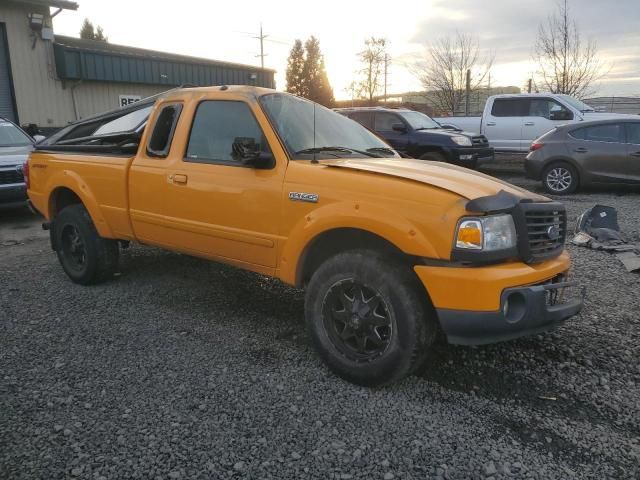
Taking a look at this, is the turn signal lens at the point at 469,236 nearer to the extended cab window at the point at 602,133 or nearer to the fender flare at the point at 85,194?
the fender flare at the point at 85,194

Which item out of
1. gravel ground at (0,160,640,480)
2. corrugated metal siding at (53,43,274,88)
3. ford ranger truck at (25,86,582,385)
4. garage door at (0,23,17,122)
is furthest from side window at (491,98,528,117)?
garage door at (0,23,17,122)

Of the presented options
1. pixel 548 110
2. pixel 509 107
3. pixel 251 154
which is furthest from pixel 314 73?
pixel 251 154

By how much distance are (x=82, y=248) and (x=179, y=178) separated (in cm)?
172

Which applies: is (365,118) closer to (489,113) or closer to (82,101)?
(489,113)

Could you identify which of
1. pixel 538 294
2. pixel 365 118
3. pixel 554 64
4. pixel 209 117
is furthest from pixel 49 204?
pixel 554 64

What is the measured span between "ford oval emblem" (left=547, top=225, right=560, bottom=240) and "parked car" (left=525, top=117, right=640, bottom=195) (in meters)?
7.88

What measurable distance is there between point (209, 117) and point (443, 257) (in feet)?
7.34

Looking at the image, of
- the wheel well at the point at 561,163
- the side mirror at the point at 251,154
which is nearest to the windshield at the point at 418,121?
the wheel well at the point at 561,163

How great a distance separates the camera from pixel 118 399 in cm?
299

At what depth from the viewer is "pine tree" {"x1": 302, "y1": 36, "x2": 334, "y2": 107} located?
52.1 metres

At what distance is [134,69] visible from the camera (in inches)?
709

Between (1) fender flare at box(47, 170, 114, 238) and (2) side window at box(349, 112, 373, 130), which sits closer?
(1) fender flare at box(47, 170, 114, 238)

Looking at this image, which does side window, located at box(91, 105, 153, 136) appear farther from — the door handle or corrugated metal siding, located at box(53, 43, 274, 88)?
corrugated metal siding, located at box(53, 43, 274, 88)

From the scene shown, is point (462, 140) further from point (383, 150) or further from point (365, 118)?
point (383, 150)
